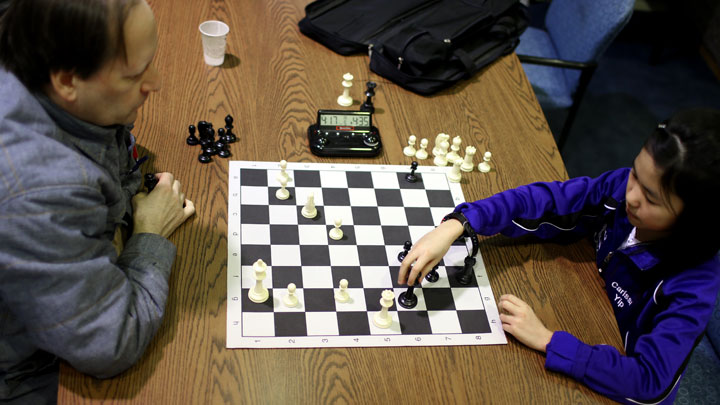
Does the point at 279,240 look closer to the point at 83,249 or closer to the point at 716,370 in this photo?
the point at 83,249

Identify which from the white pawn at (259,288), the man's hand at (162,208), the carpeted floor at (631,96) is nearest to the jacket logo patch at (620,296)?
the white pawn at (259,288)

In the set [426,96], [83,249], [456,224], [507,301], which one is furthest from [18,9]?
[426,96]

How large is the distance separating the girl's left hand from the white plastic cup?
1.26m

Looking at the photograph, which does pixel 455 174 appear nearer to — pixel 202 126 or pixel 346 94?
pixel 346 94

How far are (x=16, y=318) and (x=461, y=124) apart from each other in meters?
1.39

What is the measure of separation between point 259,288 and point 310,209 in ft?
0.96

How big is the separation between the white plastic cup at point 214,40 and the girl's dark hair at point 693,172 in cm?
135

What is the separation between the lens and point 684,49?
165 inches

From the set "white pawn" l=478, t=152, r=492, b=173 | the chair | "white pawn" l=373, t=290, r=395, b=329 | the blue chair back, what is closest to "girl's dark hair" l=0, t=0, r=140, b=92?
"white pawn" l=373, t=290, r=395, b=329

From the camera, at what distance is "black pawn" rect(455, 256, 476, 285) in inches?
56.0

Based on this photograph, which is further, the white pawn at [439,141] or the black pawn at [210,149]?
the white pawn at [439,141]

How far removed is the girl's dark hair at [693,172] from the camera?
1241 millimetres

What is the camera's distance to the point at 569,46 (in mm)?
2635

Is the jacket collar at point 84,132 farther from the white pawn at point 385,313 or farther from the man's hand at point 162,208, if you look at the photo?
the white pawn at point 385,313
